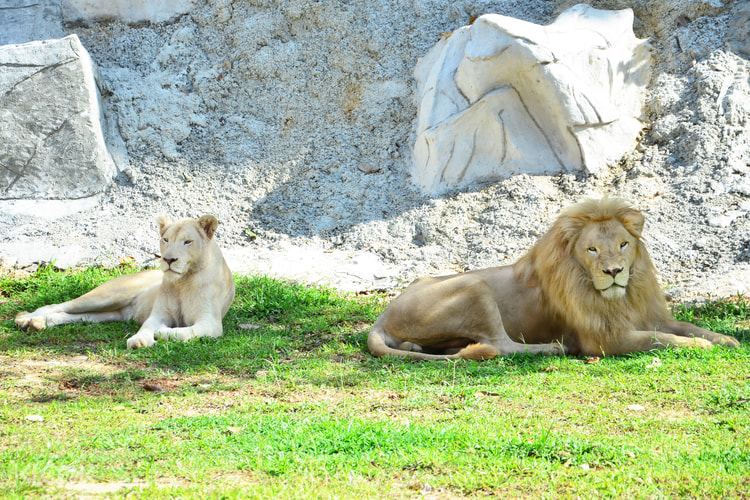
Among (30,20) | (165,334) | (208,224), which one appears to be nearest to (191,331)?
(165,334)

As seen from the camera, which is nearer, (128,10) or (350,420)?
(350,420)

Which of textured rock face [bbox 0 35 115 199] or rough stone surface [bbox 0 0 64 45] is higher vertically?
rough stone surface [bbox 0 0 64 45]

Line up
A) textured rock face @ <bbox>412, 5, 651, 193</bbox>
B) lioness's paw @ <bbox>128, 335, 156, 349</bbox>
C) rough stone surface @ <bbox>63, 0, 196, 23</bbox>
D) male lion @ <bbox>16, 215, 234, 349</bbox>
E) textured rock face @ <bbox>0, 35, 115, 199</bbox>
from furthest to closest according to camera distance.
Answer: rough stone surface @ <bbox>63, 0, 196, 23</bbox> → textured rock face @ <bbox>0, 35, 115, 199</bbox> → textured rock face @ <bbox>412, 5, 651, 193</bbox> → male lion @ <bbox>16, 215, 234, 349</bbox> → lioness's paw @ <bbox>128, 335, 156, 349</bbox>

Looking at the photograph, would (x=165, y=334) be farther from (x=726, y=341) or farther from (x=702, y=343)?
(x=726, y=341)

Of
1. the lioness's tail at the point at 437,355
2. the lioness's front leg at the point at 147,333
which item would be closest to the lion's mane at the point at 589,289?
the lioness's tail at the point at 437,355

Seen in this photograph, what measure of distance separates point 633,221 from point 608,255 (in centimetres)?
38

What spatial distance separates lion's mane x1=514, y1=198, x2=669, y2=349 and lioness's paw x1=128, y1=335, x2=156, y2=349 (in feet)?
11.2

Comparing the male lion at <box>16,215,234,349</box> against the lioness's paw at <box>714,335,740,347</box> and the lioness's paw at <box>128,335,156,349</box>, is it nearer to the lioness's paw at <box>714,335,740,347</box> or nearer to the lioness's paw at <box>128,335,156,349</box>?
the lioness's paw at <box>128,335,156,349</box>

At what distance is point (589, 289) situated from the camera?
6316 millimetres

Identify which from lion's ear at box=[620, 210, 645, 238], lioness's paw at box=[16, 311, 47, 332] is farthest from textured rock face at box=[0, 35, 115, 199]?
lion's ear at box=[620, 210, 645, 238]

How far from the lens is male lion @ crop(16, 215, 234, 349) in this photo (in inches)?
282

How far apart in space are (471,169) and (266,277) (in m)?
3.50

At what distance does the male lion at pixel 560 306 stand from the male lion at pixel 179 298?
1.66 metres

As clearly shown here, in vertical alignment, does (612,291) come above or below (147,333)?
above
